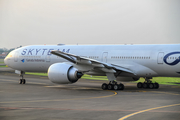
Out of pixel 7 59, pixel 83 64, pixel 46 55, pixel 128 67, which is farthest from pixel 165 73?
pixel 7 59

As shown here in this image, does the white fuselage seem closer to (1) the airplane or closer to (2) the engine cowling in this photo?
(1) the airplane

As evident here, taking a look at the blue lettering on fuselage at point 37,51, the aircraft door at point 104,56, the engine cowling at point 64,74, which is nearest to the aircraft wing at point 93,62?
the engine cowling at point 64,74

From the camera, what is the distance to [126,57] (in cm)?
2688

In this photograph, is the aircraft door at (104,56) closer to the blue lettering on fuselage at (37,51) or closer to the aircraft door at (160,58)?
the blue lettering on fuselage at (37,51)

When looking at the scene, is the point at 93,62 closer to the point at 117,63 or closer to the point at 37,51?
the point at 117,63

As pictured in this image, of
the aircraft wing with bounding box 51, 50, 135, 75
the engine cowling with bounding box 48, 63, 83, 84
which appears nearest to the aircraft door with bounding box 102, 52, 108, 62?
the aircraft wing with bounding box 51, 50, 135, 75

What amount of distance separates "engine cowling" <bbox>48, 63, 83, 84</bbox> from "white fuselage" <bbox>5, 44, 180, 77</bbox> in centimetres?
424

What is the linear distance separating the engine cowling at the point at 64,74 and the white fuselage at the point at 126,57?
4238mm

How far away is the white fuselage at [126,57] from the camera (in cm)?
2508

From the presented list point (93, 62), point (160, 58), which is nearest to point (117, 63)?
point (93, 62)

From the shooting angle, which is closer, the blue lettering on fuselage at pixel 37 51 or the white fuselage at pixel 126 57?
the white fuselage at pixel 126 57

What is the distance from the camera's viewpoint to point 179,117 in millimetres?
12062

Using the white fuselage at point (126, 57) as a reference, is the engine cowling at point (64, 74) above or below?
below

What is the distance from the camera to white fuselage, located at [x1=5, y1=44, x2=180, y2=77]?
25.1 m
